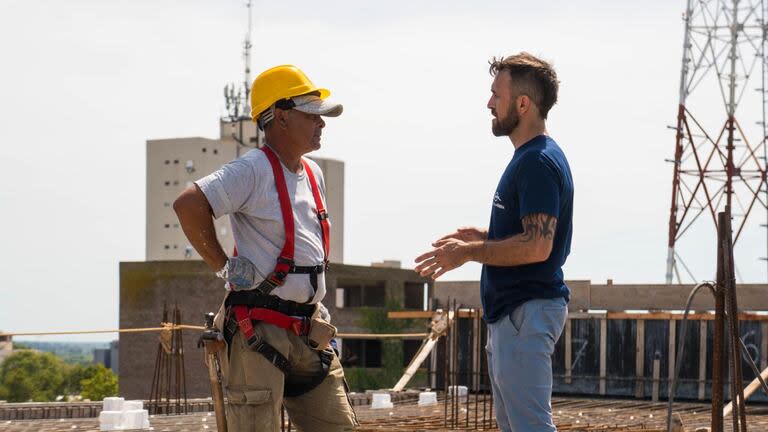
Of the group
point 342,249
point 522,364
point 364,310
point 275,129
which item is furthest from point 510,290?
point 342,249

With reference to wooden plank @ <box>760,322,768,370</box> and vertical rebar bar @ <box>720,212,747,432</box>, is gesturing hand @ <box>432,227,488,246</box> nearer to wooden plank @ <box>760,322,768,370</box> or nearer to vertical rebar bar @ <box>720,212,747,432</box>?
vertical rebar bar @ <box>720,212,747,432</box>

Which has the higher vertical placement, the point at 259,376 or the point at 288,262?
the point at 288,262

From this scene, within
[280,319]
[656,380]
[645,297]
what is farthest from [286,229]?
[645,297]

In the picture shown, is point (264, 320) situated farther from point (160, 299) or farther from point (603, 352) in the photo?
point (160, 299)

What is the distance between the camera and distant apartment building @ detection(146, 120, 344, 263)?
108 m

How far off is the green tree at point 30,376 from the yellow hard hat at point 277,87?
103 metres

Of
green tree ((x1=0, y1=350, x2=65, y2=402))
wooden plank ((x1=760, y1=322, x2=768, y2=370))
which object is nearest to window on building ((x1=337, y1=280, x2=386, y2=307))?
green tree ((x1=0, y1=350, x2=65, y2=402))

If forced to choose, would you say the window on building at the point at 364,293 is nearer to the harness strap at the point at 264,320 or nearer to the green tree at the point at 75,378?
the green tree at the point at 75,378

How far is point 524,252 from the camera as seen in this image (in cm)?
511

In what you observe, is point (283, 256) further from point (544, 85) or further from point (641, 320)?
point (641, 320)

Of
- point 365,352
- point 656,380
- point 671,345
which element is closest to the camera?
point 656,380

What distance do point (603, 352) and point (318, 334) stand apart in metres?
15.8

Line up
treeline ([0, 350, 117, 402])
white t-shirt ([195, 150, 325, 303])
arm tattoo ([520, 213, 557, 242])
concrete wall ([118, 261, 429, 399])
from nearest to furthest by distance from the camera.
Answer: arm tattoo ([520, 213, 557, 242])
white t-shirt ([195, 150, 325, 303])
concrete wall ([118, 261, 429, 399])
treeline ([0, 350, 117, 402])

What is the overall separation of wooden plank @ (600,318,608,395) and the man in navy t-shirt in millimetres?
15647
